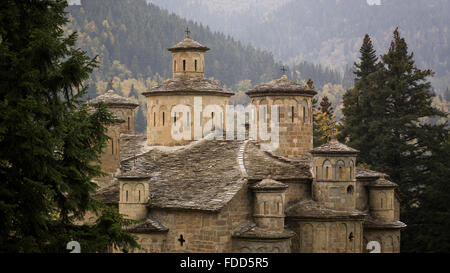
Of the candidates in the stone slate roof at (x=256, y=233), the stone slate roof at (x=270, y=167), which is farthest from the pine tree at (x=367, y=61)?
the stone slate roof at (x=256, y=233)

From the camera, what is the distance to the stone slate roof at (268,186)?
72.2 ft

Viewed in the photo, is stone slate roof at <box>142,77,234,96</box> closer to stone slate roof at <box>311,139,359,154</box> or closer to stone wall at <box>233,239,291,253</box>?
stone slate roof at <box>311,139,359,154</box>

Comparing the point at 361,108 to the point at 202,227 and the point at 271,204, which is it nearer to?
the point at 271,204

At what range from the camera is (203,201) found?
72.9 ft

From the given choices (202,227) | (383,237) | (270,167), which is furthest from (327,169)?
(383,237)

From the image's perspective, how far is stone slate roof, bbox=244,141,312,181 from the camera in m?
23.6

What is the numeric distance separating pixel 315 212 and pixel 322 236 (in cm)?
83

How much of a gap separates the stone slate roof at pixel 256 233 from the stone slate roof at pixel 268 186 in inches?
46.9

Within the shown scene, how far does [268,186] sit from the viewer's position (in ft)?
72.2

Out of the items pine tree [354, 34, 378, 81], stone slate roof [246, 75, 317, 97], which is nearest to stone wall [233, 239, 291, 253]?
stone slate roof [246, 75, 317, 97]

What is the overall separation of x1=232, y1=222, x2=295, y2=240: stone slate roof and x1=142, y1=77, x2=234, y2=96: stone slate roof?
831 centimetres

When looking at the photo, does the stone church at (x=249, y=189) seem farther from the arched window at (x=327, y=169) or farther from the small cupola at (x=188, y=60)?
the small cupola at (x=188, y=60)

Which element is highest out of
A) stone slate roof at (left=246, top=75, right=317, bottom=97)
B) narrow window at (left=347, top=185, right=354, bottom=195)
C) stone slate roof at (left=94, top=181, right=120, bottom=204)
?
stone slate roof at (left=246, top=75, right=317, bottom=97)
